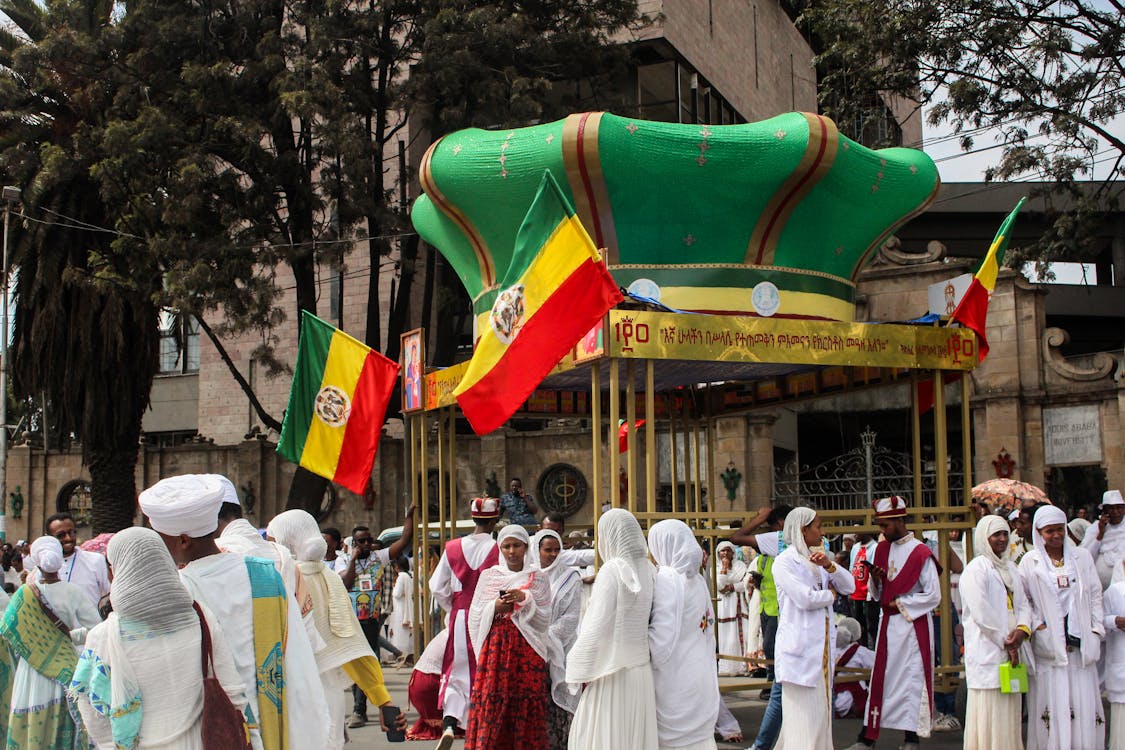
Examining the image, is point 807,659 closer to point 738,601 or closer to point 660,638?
point 660,638

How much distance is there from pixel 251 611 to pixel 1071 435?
63.1 ft

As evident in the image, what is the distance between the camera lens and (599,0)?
24.2 m

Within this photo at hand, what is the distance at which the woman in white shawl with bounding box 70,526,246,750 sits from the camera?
4.38 meters

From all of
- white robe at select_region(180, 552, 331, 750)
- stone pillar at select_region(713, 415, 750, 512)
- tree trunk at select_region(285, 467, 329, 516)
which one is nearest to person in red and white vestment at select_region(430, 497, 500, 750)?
white robe at select_region(180, 552, 331, 750)

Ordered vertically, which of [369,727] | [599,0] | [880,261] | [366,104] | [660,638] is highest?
[599,0]

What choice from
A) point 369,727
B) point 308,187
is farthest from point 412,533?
point 308,187

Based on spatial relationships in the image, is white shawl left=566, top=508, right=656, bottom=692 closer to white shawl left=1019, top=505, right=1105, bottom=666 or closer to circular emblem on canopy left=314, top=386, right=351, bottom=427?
white shawl left=1019, top=505, right=1105, bottom=666

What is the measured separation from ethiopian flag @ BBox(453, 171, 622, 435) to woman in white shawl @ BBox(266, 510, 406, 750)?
6.04 ft

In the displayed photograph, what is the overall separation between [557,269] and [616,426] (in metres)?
1.57

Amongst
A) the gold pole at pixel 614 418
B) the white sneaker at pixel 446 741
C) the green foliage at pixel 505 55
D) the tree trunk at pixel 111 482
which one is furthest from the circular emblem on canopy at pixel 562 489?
the white sneaker at pixel 446 741

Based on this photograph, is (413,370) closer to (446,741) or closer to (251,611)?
(446,741)

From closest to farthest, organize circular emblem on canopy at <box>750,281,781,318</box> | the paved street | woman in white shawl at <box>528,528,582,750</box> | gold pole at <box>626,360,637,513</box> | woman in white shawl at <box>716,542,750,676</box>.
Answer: woman in white shawl at <box>528,528,582,750</box>, gold pole at <box>626,360,637,513</box>, the paved street, circular emblem on canopy at <box>750,281,781,318</box>, woman in white shawl at <box>716,542,750,676</box>

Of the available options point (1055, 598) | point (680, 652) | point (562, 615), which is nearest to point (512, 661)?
point (562, 615)

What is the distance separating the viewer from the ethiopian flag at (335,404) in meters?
12.0
